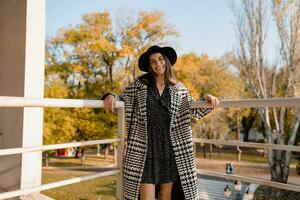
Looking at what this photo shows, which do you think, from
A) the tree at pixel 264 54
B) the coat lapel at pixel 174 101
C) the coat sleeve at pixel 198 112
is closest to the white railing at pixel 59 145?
the coat lapel at pixel 174 101

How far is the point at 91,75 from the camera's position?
50.0 ft

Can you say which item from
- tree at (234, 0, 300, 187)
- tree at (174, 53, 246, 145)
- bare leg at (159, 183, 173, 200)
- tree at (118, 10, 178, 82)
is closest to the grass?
tree at (118, 10, 178, 82)

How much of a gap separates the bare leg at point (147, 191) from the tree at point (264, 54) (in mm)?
10822

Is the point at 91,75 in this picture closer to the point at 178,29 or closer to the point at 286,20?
the point at 178,29

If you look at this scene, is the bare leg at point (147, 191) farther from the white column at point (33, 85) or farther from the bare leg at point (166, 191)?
the white column at point (33, 85)

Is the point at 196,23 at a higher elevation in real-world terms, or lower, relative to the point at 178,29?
higher

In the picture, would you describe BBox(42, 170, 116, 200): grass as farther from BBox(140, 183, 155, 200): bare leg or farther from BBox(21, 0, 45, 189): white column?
BBox(140, 183, 155, 200): bare leg

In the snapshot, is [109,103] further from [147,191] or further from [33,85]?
[33,85]

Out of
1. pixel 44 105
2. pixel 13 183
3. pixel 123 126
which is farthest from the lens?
pixel 13 183

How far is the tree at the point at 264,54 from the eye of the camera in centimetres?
1123

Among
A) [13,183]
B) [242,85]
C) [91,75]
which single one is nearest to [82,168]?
[91,75]

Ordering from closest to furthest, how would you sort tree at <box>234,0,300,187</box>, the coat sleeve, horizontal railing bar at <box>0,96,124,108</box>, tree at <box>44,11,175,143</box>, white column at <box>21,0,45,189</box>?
horizontal railing bar at <box>0,96,124,108</box>, the coat sleeve, white column at <box>21,0,45,189</box>, tree at <box>234,0,300,187</box>, tree at <box>44,11,175,143</box>

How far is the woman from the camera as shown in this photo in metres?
1.70

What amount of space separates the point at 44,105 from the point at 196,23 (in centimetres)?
2064
